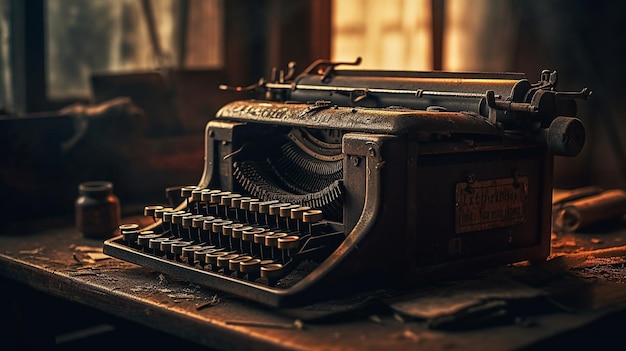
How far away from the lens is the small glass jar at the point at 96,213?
384cm

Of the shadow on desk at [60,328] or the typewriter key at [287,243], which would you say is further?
the shadow on desk at [60,328]

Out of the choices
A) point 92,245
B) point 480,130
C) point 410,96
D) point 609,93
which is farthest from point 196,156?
point 609,93

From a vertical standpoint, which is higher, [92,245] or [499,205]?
[499,205]

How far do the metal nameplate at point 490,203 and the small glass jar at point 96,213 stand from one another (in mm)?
1554

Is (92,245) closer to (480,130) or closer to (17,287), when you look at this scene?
(17,287)

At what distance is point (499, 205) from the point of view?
312 cm

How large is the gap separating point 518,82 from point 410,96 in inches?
15.5

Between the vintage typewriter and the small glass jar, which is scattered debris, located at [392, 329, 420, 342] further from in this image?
the small glass jar

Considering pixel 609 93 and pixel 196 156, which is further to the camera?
pixel 609 93

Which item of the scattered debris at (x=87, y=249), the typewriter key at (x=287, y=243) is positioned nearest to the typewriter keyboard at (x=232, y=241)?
the typewriter key at (x=287, y=243)

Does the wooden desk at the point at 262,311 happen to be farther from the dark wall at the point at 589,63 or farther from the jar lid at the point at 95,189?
the dark wall at the point at 589,63

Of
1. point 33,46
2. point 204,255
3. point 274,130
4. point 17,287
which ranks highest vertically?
point 33,46

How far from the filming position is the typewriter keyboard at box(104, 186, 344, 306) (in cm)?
279

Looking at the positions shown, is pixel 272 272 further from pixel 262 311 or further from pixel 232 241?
pixel 232 241
